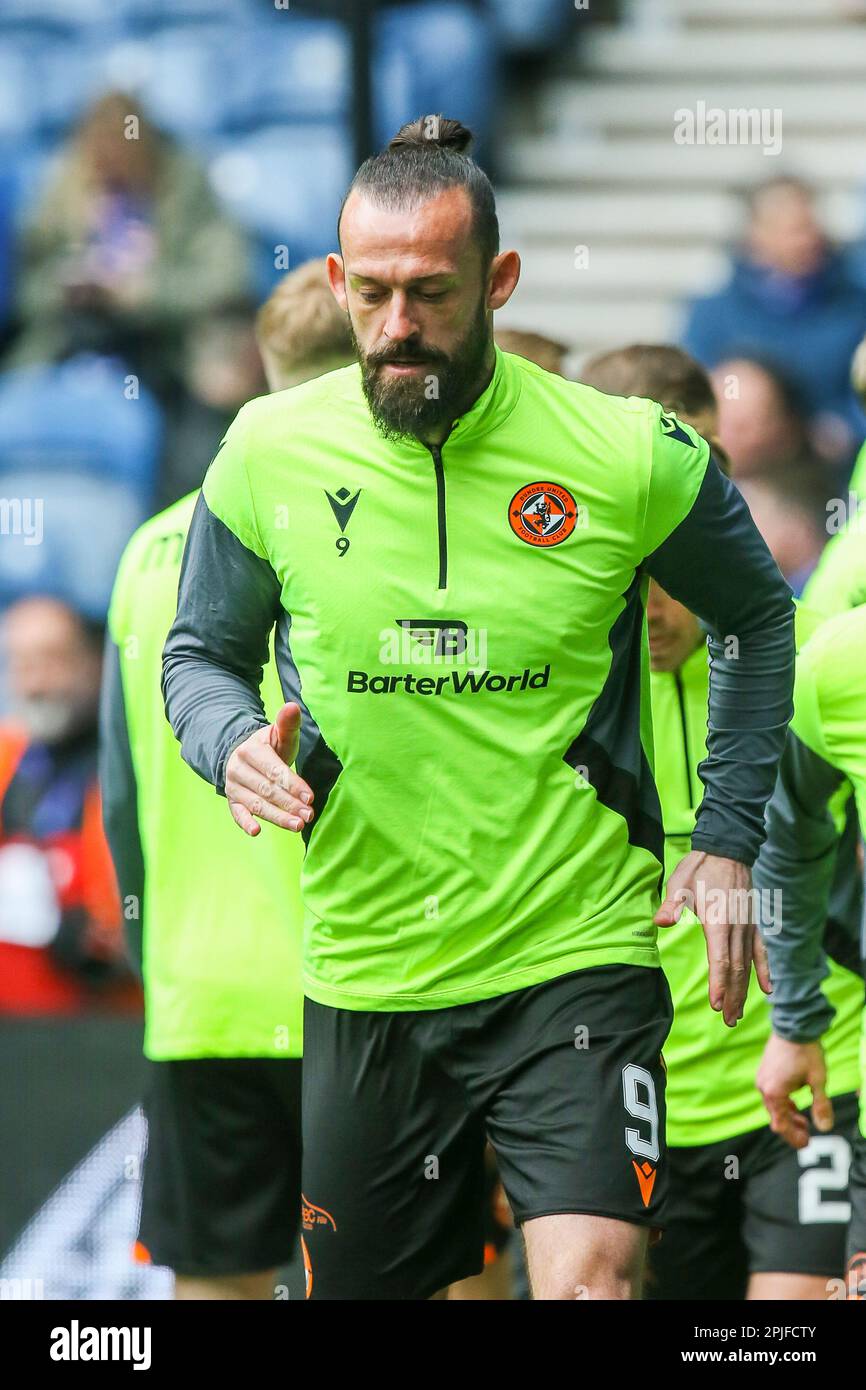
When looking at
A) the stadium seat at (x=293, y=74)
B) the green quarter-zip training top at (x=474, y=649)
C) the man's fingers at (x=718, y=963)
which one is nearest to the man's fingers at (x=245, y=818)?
the green quarter-zip training top at (x=474, y=649)

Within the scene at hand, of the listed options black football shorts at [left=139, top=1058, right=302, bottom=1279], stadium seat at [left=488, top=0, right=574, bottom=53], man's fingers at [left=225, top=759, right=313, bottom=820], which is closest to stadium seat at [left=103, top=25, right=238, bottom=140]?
stadium seat at [left=488, top=0, right=574, bottom=53]

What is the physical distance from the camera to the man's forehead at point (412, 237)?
10.1 ft

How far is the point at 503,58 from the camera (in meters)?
8.52

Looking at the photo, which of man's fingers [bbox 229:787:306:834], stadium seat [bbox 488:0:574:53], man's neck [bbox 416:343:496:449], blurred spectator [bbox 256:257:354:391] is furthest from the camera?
stadium seat [bbox 488:0:574:53]

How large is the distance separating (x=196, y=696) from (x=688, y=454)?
79 centimetres

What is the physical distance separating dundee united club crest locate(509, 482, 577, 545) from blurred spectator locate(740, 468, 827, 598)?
4.18m

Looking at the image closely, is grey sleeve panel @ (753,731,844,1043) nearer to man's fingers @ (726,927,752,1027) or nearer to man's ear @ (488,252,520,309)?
man's fingers @ (726,927,752,1027)

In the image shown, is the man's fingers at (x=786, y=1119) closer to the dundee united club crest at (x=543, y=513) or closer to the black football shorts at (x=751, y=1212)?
the black football shorts at (x=751, y=1212)

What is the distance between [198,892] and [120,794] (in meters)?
0.34

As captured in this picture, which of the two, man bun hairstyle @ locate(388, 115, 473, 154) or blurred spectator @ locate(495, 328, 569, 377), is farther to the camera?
blurred spectator @ locate(495, 328, 569, 377)

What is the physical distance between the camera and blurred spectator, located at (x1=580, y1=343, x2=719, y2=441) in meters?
3.99

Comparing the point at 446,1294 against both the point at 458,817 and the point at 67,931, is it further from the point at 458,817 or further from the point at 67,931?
the point at 67,931

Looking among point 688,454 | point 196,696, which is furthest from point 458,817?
point 688,454

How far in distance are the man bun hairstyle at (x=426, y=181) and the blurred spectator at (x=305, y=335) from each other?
31.0 inches
